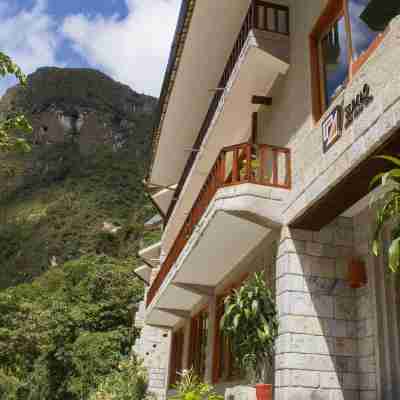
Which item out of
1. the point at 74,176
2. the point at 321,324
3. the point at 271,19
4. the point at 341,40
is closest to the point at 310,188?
the point at 321,324

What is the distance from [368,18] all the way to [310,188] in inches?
98.5

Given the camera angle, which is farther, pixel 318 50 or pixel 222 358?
pixel 222 358

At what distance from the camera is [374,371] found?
295 inches

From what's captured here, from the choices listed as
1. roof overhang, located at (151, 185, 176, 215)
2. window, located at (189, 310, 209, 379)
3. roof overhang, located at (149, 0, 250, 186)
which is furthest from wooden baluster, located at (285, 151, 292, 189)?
roof overhang, located at (151, 185, 176, 215)

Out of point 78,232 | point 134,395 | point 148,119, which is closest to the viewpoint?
point 134,395

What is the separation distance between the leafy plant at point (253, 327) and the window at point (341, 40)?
121 inches

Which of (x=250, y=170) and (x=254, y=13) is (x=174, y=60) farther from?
(x=250, y=170)

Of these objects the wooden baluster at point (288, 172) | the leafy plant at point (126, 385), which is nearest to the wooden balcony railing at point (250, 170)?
the wooden baluster at point (288, 172)

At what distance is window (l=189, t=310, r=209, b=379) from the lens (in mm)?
14781

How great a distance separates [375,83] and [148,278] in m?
21.2

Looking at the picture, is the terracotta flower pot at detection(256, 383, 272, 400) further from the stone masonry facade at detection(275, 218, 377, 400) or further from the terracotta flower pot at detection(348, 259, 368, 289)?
the terracotta flower pot at detection(348, 259, 368, 289)

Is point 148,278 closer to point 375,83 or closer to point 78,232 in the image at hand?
point 375,83

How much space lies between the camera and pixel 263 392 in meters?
7.64

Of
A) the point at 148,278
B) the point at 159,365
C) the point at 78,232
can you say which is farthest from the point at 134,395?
the point at 78,232
